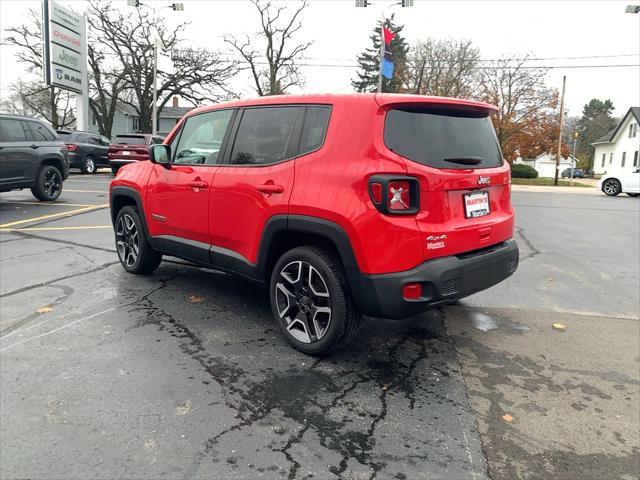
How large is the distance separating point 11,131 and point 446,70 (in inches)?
1484

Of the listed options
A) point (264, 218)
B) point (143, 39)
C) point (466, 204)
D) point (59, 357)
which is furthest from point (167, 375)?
point (143, 39)

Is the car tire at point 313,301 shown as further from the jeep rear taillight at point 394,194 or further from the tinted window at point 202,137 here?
the tinted window at point 202,137

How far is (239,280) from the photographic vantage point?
5434 mm

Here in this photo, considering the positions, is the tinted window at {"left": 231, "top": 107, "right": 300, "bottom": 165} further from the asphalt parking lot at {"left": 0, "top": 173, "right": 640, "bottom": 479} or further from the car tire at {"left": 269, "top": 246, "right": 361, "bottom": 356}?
the asphalt parking lot at {"left": 0, "top": 173, "right": 640, "bottom": 479}

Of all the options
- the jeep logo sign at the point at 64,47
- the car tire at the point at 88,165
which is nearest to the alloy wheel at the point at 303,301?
the car tire at the point at 88,165

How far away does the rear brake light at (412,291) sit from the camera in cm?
304

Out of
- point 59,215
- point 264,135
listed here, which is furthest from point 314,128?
point 59,215

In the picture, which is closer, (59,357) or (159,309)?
(59,357)

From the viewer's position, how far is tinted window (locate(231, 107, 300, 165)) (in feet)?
12.0

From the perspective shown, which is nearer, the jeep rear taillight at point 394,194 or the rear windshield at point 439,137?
the jeep rear taillight at point 394,194

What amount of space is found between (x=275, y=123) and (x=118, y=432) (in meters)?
2.34

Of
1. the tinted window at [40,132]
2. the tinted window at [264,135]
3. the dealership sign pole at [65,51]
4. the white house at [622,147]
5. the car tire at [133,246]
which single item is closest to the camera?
the tinted window at [264,135]

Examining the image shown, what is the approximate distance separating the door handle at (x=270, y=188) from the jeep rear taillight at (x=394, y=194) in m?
0.78

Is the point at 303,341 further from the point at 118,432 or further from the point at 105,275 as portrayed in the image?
the point at 105,275
